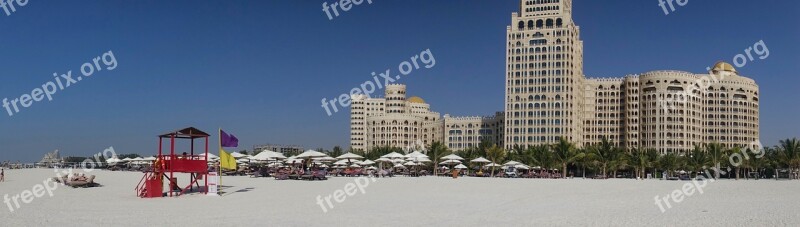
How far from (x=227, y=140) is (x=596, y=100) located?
365ft

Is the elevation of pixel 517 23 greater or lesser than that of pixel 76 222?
greater

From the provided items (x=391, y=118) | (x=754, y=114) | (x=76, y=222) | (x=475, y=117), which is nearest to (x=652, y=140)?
(x=754, y=114)

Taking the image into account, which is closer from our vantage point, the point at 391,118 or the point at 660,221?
the point at 660,221

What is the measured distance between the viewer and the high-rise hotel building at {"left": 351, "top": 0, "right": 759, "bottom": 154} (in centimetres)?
12150

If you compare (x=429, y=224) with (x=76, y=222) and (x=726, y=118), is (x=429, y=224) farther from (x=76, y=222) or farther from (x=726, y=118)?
(x=726, y=118)

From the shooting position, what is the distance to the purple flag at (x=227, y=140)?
30.8 m

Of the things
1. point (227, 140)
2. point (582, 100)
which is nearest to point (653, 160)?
point (582, 100)

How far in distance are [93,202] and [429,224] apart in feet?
42.5

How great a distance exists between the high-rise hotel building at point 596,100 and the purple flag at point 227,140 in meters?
94.2

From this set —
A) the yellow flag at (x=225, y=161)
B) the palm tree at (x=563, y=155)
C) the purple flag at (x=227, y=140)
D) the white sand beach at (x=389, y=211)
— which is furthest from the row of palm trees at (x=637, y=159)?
the white sand beach at (x=389, y=211)

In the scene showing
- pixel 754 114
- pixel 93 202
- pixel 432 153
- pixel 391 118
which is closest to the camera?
pixel 93 202

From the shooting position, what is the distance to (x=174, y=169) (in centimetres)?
2897

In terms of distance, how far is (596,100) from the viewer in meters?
133

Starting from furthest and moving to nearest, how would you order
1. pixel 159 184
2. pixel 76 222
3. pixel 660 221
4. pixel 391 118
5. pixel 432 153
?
pixel 391 118 → pixel 432 153 → pixel 159 184 → pixel 660 221 → pixel 76 222
